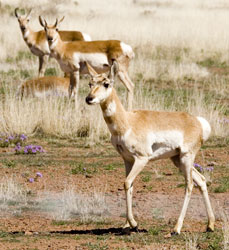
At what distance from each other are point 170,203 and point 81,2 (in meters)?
39.8

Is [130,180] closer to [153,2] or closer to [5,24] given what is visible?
[5,24]

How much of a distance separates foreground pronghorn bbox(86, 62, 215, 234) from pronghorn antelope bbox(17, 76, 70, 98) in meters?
7.22

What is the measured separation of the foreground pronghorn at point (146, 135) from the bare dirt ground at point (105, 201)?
32 cm

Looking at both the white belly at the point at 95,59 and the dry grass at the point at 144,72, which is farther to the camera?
the white belly at the point at 95,59

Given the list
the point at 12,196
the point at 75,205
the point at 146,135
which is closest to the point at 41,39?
the point at 12,196

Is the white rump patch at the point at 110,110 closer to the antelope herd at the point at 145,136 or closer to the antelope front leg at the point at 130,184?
the antelope herd at the point at 145,136

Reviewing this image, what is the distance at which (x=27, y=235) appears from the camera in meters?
5.81

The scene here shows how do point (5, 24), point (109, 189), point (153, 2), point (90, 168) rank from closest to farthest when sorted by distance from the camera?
point (109, 189) → point (90, 168) → point (5, 24) → point (153, 2)

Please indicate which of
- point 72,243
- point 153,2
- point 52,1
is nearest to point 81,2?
point 153,2

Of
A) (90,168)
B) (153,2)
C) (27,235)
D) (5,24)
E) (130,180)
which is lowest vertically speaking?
(153,2)

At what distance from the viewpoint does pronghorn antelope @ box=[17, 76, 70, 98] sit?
1309 centimetres

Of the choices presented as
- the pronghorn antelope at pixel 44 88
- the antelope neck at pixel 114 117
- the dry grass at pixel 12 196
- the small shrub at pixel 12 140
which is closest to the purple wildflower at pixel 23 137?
the small shrub at pixel 12 140

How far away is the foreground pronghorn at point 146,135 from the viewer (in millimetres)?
5738

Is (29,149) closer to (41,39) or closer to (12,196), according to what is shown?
(12,196)
